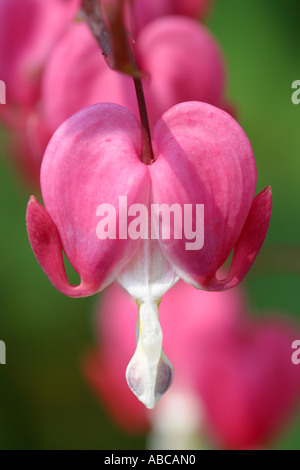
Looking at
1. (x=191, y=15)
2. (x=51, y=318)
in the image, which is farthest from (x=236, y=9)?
(x=51, y=318)

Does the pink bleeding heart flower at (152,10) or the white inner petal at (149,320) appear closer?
the white inner petal at (149,320)

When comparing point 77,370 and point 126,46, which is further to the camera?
point 77,370

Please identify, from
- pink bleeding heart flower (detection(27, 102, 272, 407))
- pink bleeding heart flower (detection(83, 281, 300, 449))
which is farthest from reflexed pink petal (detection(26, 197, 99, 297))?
pink bleeding heart flower (detection(83, 281, 300, 449))

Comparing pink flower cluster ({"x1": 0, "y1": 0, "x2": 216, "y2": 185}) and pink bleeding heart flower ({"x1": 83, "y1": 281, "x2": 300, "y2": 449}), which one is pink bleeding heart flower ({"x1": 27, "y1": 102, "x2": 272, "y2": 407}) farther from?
pink bleeding heart flower ({"x1": 83, "y1": 281, "x2": 300, "y2": 449})

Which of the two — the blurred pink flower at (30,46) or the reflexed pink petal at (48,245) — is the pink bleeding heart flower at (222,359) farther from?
the reflexed pink petal at (48,245)

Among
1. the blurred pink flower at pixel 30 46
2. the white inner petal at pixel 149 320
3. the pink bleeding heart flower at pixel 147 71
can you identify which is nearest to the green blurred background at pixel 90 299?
the blurred pink flower at pixel 30 46
